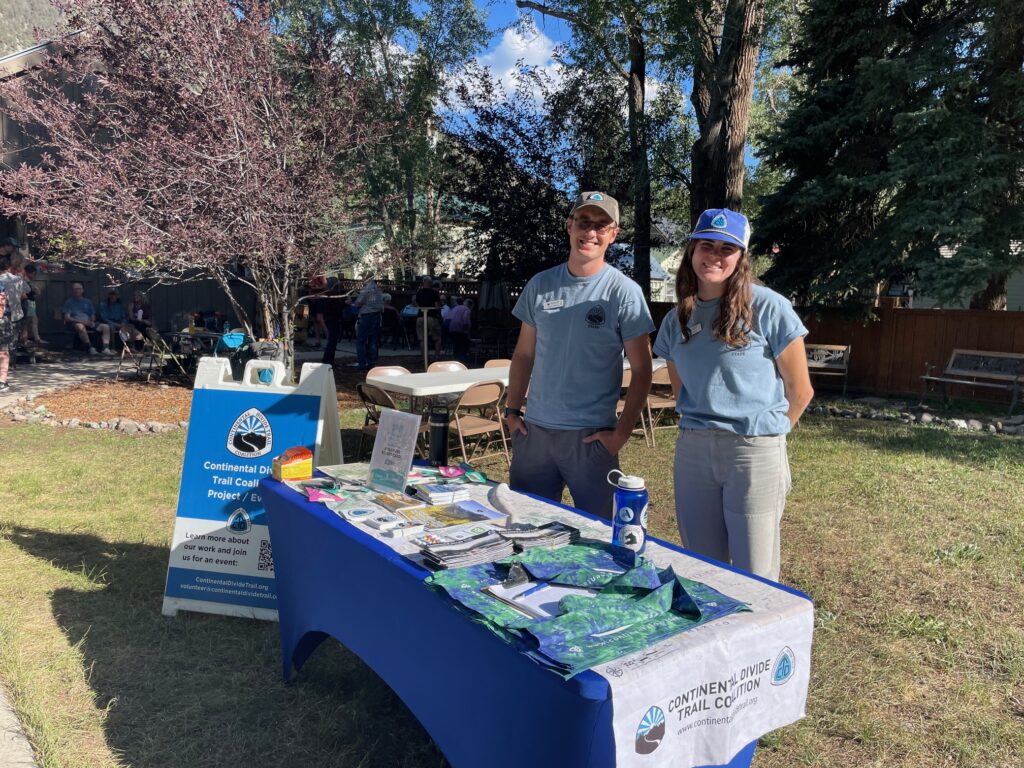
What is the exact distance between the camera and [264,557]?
3664 mm

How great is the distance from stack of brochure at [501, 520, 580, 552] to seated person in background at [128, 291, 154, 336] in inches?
541

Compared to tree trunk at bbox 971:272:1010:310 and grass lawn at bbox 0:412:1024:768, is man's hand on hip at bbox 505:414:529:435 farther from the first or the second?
tree trunk at bbox 971:272:1010:310

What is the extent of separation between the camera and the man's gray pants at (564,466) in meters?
3.03

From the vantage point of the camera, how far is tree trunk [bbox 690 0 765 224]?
34.9 ft

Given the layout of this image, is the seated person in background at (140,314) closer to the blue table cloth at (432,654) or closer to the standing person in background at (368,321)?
the standing person in background at (368,321)

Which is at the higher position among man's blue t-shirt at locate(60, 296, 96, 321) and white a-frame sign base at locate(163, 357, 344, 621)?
man's blue t-shirt at locate(60, 296, 96, 321)

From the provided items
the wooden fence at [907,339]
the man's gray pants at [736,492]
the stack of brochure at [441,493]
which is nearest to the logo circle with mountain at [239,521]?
the stack of brochure at [441,493]

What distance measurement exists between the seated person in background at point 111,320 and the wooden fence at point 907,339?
42.1 feet

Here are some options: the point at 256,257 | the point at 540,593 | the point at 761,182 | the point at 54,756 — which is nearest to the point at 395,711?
the point at 54,756

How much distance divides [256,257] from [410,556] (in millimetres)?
7934

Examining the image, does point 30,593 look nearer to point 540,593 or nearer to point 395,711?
point 395,711

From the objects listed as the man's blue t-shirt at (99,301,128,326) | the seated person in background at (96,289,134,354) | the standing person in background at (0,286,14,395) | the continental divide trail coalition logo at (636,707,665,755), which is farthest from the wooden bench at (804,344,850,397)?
the man's blue t-shirt at (99,301,128,326)

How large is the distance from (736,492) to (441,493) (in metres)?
1.05

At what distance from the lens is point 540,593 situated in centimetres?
185
